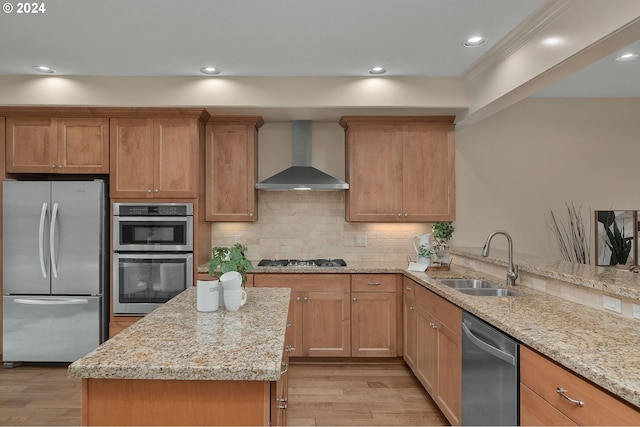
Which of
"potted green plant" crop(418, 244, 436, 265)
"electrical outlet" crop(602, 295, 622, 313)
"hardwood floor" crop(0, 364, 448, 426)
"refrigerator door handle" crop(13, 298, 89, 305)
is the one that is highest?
"potted green plant" crop(418, 244, 436, 265)

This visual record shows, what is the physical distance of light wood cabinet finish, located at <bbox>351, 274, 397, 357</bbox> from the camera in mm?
3852

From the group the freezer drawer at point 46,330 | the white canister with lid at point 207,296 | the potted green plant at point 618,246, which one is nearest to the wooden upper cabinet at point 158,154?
the freezer drawer at point 46,330

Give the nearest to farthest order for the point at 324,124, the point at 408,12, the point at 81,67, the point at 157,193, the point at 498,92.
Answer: the point at 408,12 → the point at 498,92 → the point at 81,67 → the point at 157,193 → the point at 324,124

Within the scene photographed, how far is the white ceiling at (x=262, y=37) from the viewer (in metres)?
2.51

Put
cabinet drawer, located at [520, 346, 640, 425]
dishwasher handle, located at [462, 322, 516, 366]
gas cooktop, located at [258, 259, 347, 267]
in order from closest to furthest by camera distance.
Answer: cabinet drawer, located at [520, 346, 640, 425] → dishwasher handle, located at [462, 322, 516, 366] → gas cooktop, located at [258, 259, 347, 267]

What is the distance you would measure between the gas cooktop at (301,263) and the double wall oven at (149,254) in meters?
0.79

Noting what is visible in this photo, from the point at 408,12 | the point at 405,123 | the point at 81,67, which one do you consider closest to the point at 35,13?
the point at 81,67

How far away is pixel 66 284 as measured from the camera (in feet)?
12.3

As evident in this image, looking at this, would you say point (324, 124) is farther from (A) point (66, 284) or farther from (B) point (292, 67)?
(A) point (66, 284)

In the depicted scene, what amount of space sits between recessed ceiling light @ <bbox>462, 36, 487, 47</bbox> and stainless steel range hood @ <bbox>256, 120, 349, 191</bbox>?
1657 millimetres

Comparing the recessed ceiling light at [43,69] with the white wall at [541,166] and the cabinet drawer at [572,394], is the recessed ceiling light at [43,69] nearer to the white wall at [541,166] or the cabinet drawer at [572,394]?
the white wall at [541,166]

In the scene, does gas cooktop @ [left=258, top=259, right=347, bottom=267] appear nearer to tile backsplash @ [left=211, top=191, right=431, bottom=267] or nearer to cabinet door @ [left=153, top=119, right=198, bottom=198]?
tile backsplash @ [left=211, top=191, right=431, bottom=267]

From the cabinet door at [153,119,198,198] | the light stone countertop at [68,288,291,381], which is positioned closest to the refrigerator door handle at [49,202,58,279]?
the cabinet door at [153,119,198,198]

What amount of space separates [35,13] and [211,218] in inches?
86.0
